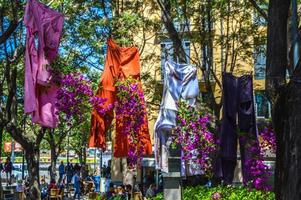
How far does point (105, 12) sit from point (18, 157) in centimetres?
6282

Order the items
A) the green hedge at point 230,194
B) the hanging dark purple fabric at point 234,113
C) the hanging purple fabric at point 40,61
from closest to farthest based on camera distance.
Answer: the hanging purple fabric at point 40,61, the green hedge at point 230,194, the hanging dark purple fabric at point 234,113

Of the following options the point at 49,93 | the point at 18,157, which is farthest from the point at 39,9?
the point at 18,157

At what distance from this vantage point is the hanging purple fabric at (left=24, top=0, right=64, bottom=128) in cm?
877

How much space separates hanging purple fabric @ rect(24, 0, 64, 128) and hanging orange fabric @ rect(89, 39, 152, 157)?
10.0 ft

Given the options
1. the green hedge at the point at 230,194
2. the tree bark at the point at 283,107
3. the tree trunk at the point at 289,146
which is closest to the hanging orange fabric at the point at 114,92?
the green hedge at the point at 230,194

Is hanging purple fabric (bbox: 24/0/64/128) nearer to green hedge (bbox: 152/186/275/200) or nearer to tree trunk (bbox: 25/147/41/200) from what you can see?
green hedge (bbox: 152/186/275/200)

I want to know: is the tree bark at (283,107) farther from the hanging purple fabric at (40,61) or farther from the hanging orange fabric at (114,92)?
the hanging orange fabric at (114,92)

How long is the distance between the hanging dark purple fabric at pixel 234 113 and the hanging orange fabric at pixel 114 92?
5.96ft

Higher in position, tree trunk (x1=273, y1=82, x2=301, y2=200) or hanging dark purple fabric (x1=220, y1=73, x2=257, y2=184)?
hanging dark purple fabric (x1=220, y1=73, x2=257, y2=184)

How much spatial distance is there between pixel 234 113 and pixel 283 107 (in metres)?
6.31

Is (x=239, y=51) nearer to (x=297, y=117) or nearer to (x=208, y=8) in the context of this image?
(x=208, y=8)

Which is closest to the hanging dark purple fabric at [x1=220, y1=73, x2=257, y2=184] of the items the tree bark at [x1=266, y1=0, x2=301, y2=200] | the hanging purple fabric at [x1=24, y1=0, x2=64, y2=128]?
the hanging purple fabric at [x1=24, y1=0, x2=64, y2=128]

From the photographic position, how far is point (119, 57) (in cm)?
1285

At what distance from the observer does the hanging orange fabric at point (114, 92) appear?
12.3 m
